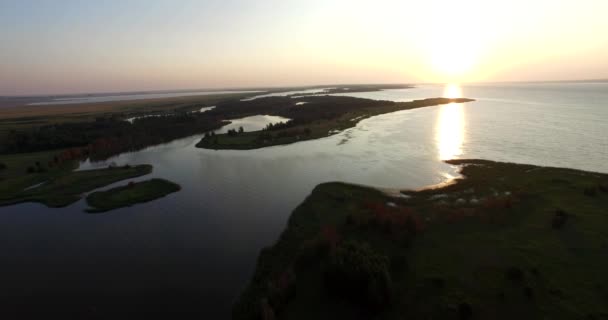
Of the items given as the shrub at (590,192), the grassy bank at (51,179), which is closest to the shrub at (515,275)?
the shrub at (590,192)

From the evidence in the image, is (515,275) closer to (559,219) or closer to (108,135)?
(559,219)

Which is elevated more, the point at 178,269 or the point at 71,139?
the point at 71,139

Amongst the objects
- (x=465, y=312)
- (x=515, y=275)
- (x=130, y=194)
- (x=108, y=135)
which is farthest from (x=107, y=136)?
(x=515, y=275)

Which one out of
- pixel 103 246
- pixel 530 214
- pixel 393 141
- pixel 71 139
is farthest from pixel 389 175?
pixel 71 139

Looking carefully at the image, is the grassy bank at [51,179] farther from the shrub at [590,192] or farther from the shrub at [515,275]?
the shrub at [590,192]

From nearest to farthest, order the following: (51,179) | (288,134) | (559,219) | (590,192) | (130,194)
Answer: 1. (559,219)
2. (590,192)
3. (130,194)
4. (51,179)
5. (288,134)

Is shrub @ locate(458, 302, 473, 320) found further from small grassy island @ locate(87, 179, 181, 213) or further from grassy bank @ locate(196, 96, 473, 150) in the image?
grassy bank @ locate(196, 96, 473, 150)

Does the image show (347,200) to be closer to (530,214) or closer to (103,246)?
(530,214)
